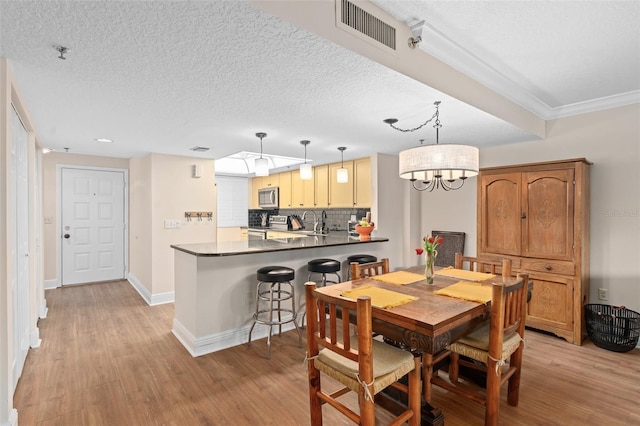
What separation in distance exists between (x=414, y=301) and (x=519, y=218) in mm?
2237

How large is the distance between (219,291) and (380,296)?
174 centimetres

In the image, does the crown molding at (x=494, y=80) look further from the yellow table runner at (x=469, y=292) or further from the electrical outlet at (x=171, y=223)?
the electrical outlet at (x=171, y=223)

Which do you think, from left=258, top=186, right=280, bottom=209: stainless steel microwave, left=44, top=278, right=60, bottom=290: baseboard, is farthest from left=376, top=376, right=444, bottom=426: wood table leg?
left=44, top=278, right=60, bottom=290: baseboard

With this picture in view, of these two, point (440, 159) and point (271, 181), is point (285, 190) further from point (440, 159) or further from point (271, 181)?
point (440, 159)

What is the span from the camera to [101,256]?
18.1 ft

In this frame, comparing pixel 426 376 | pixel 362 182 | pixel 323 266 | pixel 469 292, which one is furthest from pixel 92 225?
pixel 469 292

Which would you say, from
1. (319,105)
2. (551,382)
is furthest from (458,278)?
(319,105)

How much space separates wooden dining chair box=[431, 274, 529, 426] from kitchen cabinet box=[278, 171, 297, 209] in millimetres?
4586

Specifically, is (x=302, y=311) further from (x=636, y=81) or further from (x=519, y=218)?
(x=636, y=81)

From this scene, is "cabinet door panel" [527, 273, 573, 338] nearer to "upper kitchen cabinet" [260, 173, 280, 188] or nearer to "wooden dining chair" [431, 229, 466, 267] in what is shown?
"wooden dining chair" [431, 229, 466, 267]

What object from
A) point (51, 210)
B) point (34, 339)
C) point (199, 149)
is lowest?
point (34, 339)

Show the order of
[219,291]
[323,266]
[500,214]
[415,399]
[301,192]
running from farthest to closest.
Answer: [301,192] < [500,214] < [323,266] < [219,291] < [415,399]

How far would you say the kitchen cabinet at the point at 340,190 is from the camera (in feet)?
16.5

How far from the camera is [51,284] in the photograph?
5.10 meters
